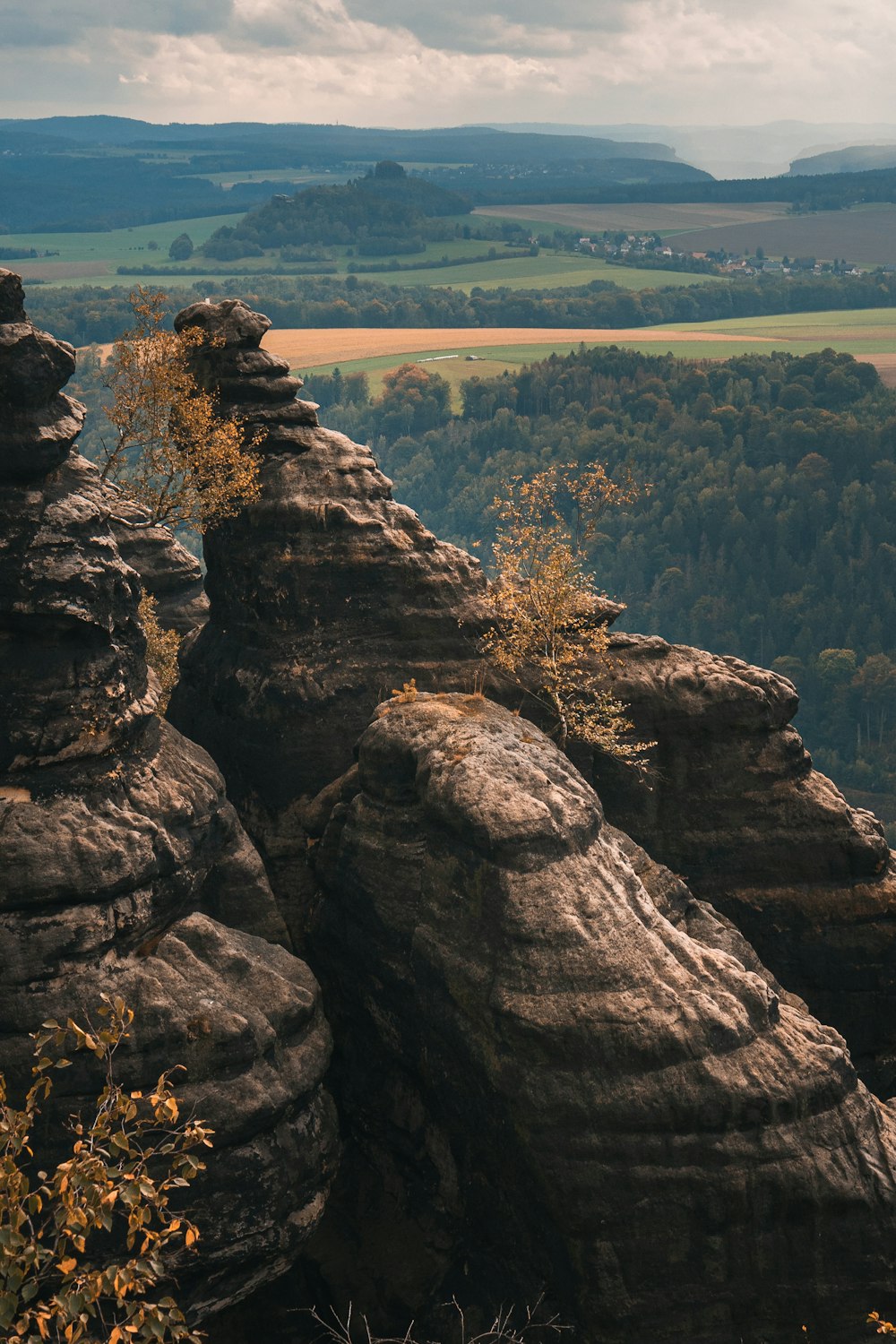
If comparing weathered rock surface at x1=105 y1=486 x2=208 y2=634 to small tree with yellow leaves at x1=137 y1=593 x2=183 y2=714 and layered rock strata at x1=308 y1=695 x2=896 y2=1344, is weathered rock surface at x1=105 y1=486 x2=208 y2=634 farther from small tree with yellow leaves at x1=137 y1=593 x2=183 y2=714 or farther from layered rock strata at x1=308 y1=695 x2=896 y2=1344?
layered rock strata at x1=308 y1=695 x2=896 y2=1344

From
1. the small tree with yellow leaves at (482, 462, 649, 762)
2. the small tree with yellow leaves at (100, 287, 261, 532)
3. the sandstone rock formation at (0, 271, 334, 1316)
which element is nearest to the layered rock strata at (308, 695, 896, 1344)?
the sandstone rock formation at (0, 271, 334, 1316)

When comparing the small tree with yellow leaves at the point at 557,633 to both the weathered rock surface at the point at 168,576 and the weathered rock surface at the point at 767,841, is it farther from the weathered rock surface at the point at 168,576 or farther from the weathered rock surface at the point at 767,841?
the weathered rock surface at the point at 168,576

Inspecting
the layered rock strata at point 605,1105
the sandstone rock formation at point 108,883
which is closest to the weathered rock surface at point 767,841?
the layered rock strata at point 605,1105

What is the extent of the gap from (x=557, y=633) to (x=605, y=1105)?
1885 cm

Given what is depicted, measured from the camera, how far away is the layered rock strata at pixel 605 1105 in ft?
109

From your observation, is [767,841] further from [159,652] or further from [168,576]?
[168,576]

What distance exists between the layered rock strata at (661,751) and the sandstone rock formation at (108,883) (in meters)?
10.0

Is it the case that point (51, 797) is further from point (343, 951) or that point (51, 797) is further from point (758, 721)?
point (758, 721)

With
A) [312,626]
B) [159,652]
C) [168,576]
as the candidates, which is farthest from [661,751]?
[168,576]

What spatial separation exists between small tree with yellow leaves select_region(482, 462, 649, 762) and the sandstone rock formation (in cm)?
1357

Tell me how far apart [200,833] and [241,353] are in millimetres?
19737

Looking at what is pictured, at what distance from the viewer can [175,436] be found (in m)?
49.0

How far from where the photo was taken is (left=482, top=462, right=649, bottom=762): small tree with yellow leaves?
46344 millimetres

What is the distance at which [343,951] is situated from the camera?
40875 mm
